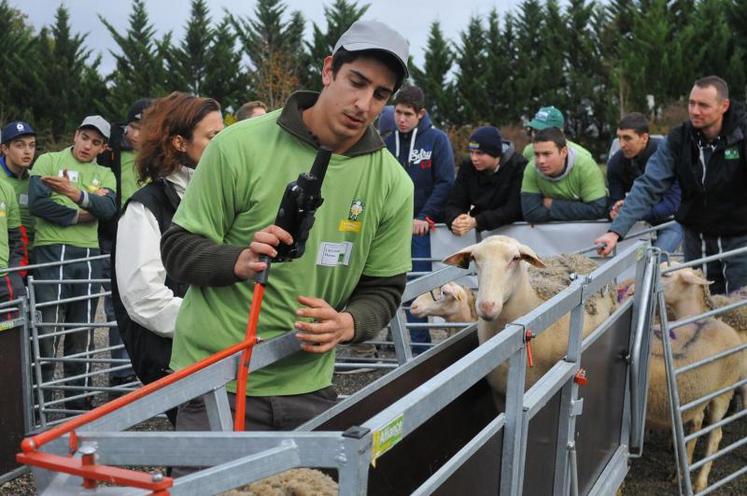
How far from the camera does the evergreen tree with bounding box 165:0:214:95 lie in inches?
1336

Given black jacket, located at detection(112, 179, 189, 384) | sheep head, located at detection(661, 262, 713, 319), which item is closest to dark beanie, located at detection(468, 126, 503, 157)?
sheep head, located at detection(661, 262, 713, 319)

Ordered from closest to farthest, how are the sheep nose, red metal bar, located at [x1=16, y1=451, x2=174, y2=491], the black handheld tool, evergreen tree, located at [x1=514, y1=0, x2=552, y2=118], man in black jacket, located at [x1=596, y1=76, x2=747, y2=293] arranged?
1. red metal bar, located at [x1=16, y1=451, x2=174, y2=491]
2. the black handheld tool
3. the sheep nose
4. man in black jacket, located at [x1=596, y1=76, x2=747, y2=293]
5. evergreen tree, located at [x1=514, y1=0, x2=552, y2=118]

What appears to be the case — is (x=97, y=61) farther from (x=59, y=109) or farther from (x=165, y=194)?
(x=165, y=194)

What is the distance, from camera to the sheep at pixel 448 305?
5.75 meters

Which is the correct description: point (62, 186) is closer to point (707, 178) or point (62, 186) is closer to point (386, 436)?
point (707, 178)

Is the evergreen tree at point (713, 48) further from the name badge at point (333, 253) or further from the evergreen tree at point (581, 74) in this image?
the name badge at point (333, 253)

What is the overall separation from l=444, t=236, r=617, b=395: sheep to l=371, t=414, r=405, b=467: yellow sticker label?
2285mm

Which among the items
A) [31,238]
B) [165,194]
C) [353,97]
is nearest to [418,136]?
[31,238]

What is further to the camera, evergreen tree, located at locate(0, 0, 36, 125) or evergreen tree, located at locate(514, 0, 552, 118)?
evergreen tree, located at locate(514, 0, 552, 118)

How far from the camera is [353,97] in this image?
2248 mm

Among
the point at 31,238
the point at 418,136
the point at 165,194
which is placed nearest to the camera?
the point at 165,194

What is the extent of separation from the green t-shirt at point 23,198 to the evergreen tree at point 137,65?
2618cm

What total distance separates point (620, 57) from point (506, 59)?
451cm

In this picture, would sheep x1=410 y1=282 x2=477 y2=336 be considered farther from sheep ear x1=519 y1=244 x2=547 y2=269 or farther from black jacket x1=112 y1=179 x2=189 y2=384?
black jacket x1=112 y1=179 x2=189 y2=384
